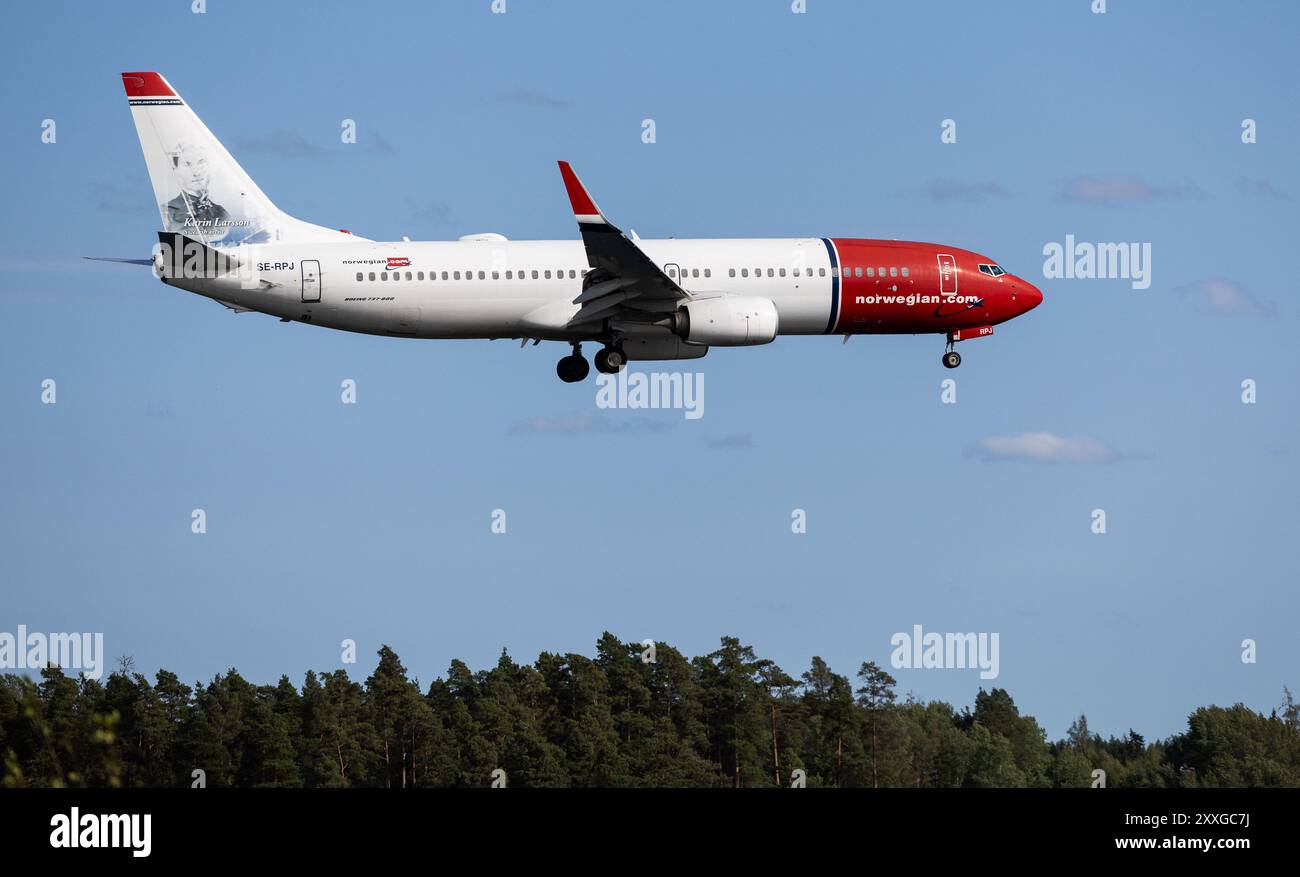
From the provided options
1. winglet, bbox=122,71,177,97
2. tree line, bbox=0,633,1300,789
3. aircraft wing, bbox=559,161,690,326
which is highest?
winglet, bbox=122,71,177,97

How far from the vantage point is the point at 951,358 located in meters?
74.9

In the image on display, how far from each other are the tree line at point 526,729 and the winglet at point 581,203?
5068 centimetres

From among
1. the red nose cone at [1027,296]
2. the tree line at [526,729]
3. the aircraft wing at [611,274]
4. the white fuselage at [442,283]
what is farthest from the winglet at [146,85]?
the tree line at [526,729]

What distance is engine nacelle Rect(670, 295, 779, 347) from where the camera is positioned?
6856cm

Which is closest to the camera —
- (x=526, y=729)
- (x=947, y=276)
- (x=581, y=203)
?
(x=581, y=203)

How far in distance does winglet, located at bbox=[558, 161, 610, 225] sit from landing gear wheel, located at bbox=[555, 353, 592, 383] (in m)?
8.44

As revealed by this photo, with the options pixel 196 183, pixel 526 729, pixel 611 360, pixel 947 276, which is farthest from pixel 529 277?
pixel 526 729

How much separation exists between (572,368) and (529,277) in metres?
4.77

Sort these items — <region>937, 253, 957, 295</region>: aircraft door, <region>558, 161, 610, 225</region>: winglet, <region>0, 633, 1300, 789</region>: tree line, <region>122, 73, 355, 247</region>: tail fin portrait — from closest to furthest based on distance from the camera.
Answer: <region>558, 161, 610, 225</region>: winglet < <region>122, 73, 355, 247</region>: tail fin portrait < <region>937, 253, 957, 295</region>: aircraft door < <region>0, 633, 1300, 789</region>: tree line

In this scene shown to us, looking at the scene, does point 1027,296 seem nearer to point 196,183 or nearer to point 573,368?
point 573,368

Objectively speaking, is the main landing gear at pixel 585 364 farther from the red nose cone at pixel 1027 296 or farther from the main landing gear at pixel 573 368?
the red nose cone at pixel 1027 296

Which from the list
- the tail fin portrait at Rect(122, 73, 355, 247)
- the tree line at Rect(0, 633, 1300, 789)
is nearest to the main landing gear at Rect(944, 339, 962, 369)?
the tail fin portrait at Rect(122, 73, 355, 247)

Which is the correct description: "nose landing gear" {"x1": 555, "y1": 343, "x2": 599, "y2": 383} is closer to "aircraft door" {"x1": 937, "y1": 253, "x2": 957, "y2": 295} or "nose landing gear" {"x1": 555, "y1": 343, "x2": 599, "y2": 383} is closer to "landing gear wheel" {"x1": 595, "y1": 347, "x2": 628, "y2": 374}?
"landing gear wheel" {"x1": 595, "y1": 347, "x2": 628, "y2": 374}
